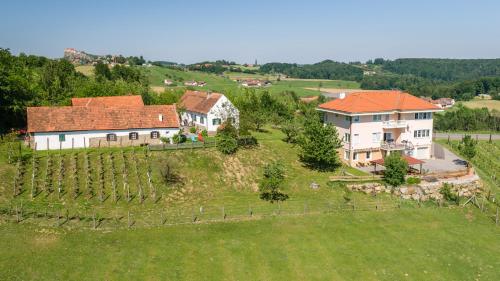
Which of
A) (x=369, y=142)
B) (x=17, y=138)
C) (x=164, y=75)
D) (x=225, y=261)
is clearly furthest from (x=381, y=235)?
(x=164, y=75)

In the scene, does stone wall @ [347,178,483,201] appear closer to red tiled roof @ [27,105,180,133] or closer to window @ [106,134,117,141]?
red tiled roof @ [27,105,180,133]

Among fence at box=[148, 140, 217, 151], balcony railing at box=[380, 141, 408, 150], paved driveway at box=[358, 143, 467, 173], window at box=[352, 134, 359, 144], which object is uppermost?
window at box=[352, 134, 359, 144]

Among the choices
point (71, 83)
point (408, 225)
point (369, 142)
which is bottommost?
point (408, 225)

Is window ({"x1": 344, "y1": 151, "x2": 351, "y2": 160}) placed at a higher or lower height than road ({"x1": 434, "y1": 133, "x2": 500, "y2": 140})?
higher

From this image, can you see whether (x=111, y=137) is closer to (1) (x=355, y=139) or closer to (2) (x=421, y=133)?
(1) (x=355, y=139)

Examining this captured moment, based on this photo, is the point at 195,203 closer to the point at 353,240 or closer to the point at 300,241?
the point at 300,241

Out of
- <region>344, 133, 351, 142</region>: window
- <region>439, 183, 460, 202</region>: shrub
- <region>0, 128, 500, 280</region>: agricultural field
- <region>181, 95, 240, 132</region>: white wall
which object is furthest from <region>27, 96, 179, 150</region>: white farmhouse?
<region>439, 183, 460, 202</region>: shrub
